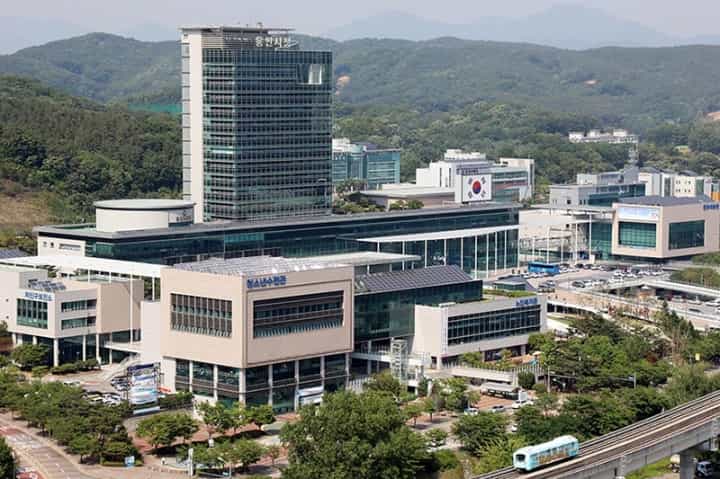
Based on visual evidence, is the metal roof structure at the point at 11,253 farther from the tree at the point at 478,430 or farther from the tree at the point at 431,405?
the tree at the point at 478,430

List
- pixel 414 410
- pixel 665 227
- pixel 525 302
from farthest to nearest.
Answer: pixel 665 227 → pixel 525 302 → pixel 414 410

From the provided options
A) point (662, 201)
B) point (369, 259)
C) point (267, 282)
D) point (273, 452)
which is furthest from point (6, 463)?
point (662, 201)

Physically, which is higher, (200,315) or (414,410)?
(200,315)

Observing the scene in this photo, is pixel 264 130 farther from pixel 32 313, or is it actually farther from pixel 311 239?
pixel 32 313

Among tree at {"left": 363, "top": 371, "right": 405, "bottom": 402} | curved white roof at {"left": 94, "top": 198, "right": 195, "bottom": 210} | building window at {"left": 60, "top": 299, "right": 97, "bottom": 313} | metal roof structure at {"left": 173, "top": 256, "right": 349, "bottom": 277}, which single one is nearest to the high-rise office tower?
curved white roof at {"left": 94, "top": 198, "right": 195, "bottom": 210}

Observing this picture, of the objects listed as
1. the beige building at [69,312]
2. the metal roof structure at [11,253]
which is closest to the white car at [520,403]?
the beige building at [69,312]

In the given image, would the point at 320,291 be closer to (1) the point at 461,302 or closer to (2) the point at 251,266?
(2) the point at 251,266

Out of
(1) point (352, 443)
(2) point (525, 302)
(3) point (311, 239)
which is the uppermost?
(3) point (311, 239)
